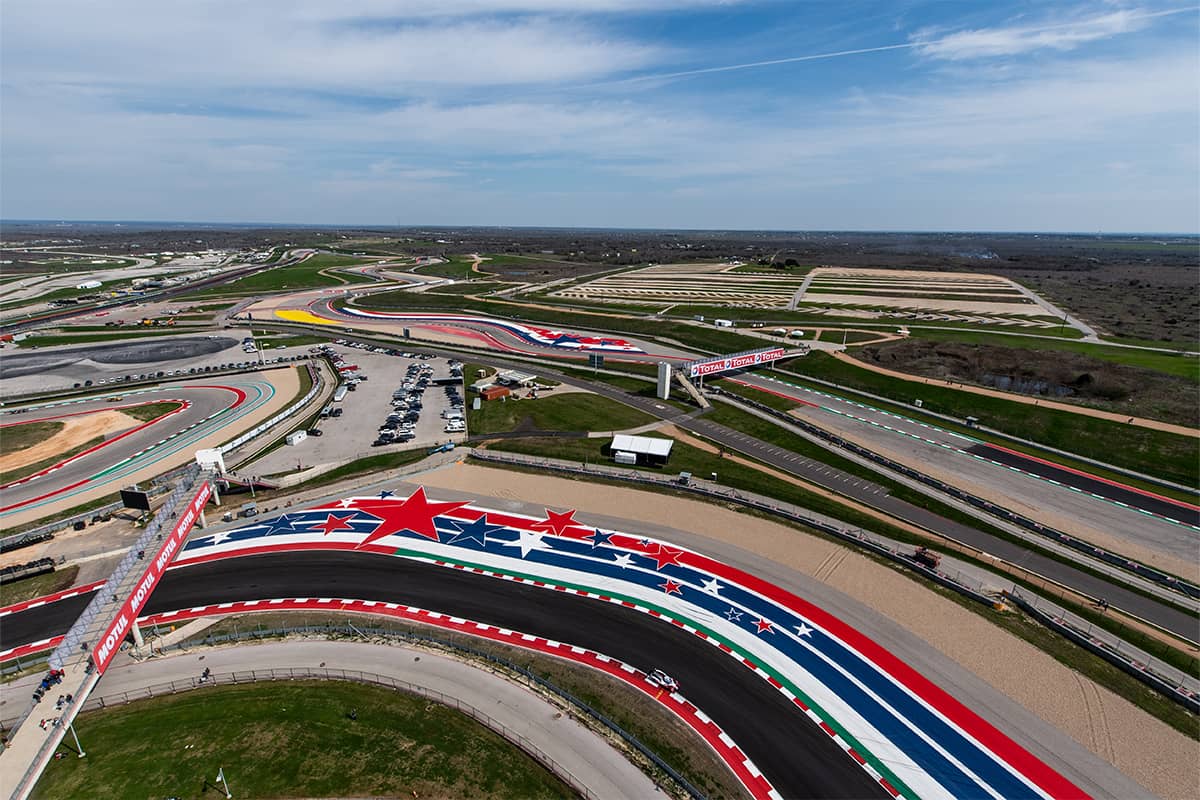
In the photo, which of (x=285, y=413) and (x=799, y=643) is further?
(x=285, y=413)

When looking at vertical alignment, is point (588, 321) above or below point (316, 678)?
above

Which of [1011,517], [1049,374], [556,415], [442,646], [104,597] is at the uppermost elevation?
[1049,374]

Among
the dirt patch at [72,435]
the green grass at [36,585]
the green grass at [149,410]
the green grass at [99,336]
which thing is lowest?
the green grass at [36,585]

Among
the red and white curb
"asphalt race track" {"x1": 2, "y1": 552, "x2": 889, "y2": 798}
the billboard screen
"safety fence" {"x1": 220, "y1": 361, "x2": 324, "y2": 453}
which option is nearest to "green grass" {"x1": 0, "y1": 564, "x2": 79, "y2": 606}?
"asphalt race track" {"x1": 2, "y1": 552, "x2": 889, "y2": 798}

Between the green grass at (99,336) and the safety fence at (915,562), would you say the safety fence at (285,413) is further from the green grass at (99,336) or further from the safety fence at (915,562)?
the green grass at (99,336)

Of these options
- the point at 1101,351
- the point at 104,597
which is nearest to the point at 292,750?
the point at 104,597

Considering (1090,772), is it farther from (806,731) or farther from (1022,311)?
(1022,311)

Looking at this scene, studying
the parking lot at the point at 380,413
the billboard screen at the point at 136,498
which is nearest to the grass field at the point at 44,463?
the billboard screen at the point at 136,498

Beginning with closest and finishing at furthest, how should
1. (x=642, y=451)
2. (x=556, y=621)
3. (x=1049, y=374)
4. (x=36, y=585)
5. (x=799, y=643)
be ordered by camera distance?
(x=799, y=643), (x=556, y=621), (x=36, y=585), (x=642, y=451), (x=1049, y=374)

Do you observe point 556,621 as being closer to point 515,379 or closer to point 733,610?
point 733,610
